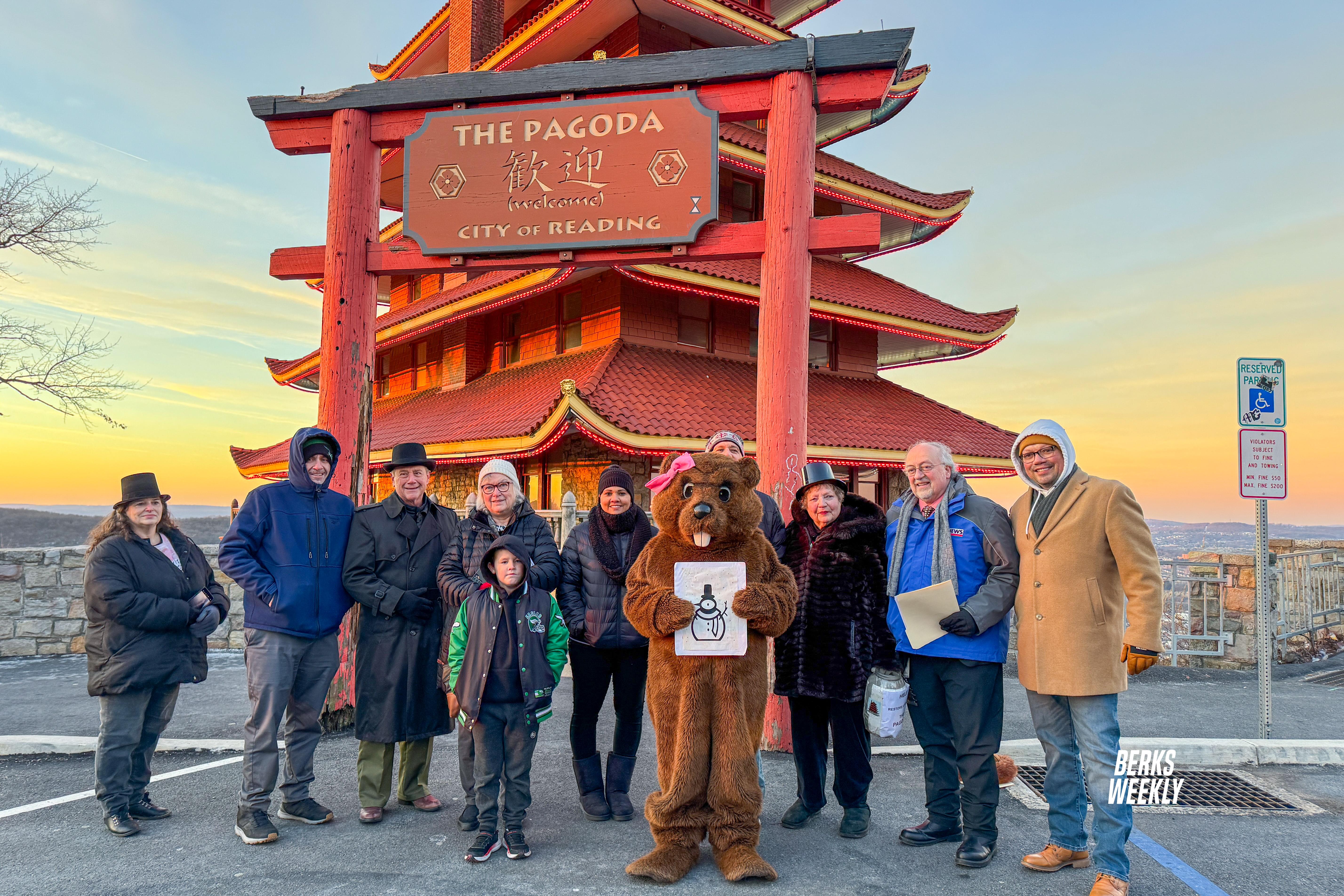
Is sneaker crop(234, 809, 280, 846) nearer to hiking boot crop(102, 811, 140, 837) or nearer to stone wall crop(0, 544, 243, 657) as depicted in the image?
hiking boot crop(102, 811, 140, 837)

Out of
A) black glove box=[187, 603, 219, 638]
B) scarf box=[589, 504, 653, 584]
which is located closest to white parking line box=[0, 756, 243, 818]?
black glove box=[187, 603, 219, 638]

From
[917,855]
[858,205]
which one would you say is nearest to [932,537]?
[917,855]

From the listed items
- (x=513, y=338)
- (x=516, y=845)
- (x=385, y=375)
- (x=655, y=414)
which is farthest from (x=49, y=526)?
(x=516, y=845)

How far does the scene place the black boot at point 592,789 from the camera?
14.4 ft

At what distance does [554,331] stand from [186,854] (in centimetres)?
1093

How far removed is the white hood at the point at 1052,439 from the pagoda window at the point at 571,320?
10350 millimetres

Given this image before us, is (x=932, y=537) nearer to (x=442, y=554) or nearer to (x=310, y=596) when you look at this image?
(x=442, y=554)

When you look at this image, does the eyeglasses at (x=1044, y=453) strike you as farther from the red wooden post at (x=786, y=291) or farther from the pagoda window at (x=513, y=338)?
the pagoda window at (x=513, y=338)

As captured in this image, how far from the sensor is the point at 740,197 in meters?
14.3

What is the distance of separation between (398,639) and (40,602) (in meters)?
8.55

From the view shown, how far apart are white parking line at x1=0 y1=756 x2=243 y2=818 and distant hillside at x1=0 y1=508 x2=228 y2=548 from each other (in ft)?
163

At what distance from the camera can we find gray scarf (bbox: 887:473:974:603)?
3979mm

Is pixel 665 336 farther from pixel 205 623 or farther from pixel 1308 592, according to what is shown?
pixel 1308 592

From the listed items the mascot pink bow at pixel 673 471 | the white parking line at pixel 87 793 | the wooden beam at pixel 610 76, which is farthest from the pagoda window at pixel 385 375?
the mascot pink bow at pixel 673 471
